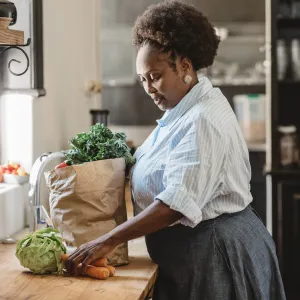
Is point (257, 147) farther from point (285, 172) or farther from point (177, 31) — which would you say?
point (177, 31)

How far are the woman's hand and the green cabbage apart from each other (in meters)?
0.04

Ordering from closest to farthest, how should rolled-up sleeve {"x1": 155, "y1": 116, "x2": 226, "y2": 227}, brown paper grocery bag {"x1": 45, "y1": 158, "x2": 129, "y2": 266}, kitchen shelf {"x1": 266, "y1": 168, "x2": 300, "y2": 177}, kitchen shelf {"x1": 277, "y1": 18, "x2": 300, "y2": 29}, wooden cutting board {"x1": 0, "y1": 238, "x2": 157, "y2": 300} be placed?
1. wooden cutting board {"x1": 0, "y1": 238, "x2": 157, "y2": 300}
2. rolled-up sleeve {"x1": 155, "y1": 116, "x2": 226, "y2": 227}
3. brown paper grocery bag {"x1": 45, "y1": 158, "x2": 129, "y2": 266}
4. kitchen shelf {"x1": 266, "y1": 168, "x2": 300, "y2": 177}
5. kitchen shelf {"x1": 277, "y1": 18, "x2": 300, "y2": 29}

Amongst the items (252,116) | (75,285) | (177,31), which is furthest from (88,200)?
(252,116)

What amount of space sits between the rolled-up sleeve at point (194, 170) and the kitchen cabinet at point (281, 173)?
239cm

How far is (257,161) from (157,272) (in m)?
4.11

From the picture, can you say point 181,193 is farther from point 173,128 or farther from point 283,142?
point 283,142

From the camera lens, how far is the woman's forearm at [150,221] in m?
1.85

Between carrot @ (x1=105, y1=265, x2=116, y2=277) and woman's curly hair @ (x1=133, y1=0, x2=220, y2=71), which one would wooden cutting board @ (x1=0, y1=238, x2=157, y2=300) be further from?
woman's curly hair @ (x1=133, y1=0, x2=220, y2=71)

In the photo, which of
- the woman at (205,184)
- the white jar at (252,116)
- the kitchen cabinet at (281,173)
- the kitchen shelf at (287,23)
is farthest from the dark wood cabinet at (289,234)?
the woman at (205,184)

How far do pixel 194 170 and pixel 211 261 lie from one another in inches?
13.2

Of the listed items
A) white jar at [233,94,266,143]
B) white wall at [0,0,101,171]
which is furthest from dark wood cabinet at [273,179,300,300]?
white jar at [233,94,266,143]

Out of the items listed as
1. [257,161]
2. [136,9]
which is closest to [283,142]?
[257,161]

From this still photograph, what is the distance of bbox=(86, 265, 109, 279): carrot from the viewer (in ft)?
6.18

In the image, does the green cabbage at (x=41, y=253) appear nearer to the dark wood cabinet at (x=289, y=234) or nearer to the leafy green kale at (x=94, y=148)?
the leafy green kale at (x=94, y=148)
